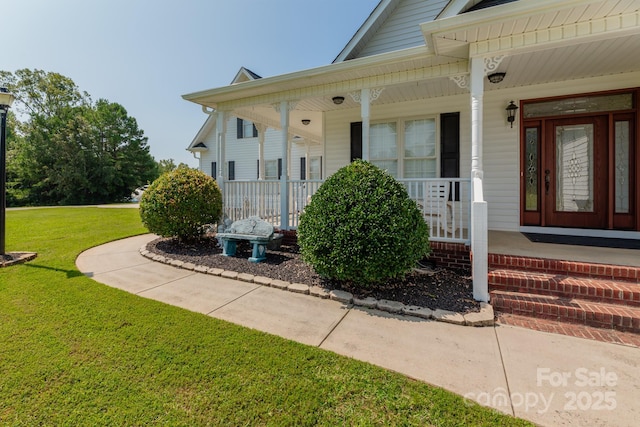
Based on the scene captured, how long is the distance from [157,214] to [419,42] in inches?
275

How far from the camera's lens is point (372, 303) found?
139 inches

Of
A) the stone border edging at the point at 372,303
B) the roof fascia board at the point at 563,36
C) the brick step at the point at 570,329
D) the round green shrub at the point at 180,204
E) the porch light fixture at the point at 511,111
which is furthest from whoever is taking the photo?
the round green shrub at the point at 180,204

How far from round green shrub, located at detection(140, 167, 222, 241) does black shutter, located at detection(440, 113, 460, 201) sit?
500 cm

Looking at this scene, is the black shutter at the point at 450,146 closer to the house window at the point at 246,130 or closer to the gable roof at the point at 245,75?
the gable roof at the point at 245,75

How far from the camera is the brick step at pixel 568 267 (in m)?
3.41

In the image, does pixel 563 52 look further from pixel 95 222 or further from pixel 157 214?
pixel 95 222

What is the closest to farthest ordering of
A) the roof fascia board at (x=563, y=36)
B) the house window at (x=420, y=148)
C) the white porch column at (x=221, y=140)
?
1. the roof fascia board at (x=563, y=36)
2. the house window at (x=420, y=148)
3. the white porch column at (x=221, y=140)

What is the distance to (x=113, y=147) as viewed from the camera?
2644 centimetres

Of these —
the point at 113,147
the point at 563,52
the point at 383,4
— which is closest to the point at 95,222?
the point at 383,4

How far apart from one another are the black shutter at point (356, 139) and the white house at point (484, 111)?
33mm

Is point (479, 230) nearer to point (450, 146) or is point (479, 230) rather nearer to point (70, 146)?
point (450, 146)

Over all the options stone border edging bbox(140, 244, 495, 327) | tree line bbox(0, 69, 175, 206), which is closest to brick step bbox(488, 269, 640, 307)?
stone border edging bbox(140, 244, 495, 327)

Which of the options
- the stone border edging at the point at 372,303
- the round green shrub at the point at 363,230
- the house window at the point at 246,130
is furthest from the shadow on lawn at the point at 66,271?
the house window at the point at 246,130

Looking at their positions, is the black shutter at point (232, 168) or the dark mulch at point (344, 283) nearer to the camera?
the dark mulch at point (344, 283)
